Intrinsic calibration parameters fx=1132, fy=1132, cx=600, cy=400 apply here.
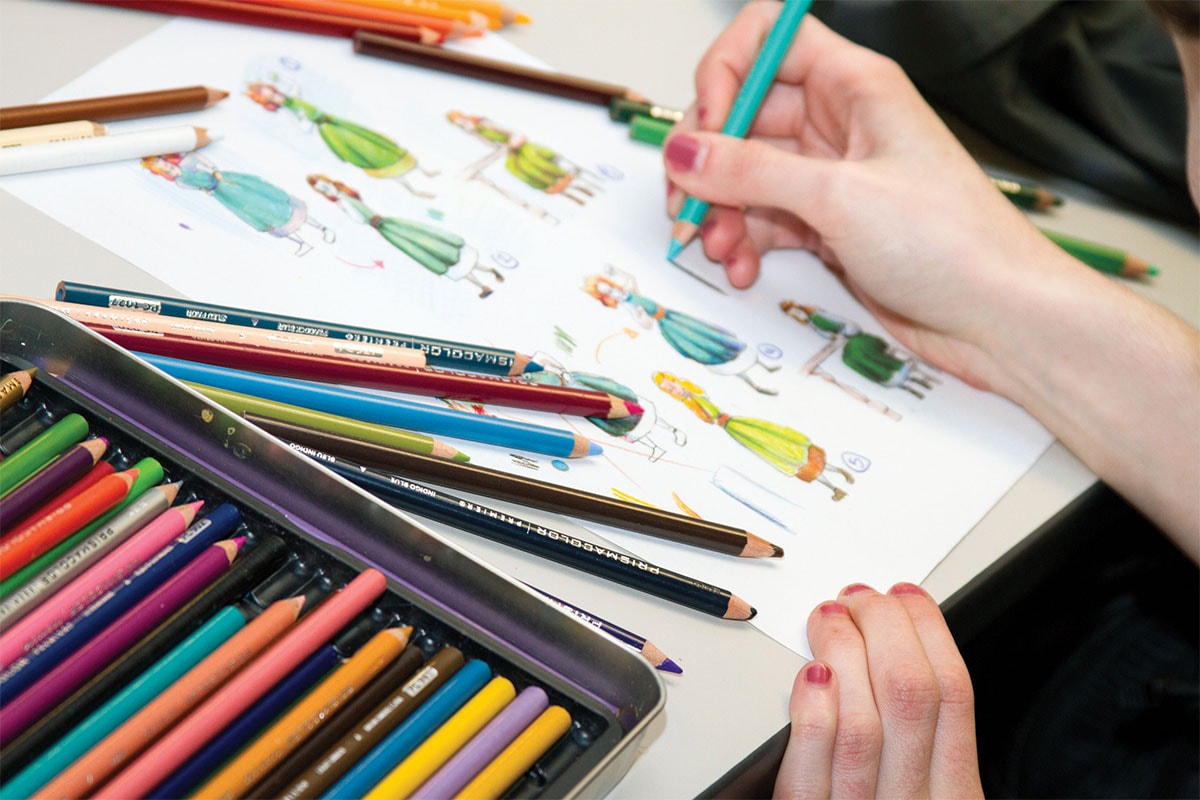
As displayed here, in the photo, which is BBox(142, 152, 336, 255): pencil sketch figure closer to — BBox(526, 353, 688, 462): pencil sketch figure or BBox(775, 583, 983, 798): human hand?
BBox(526, 353, 688, 462): pencil sketch figure

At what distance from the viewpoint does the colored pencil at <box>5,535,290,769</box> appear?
1.19 feet

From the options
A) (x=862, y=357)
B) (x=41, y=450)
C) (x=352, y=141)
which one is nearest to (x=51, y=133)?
(x=352, y=141)

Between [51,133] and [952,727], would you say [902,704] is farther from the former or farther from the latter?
[51,133]

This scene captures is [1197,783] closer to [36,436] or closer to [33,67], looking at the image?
[36,436]

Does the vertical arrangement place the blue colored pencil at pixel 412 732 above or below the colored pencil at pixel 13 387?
below

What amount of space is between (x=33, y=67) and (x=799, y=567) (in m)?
0.53

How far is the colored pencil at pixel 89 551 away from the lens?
39 cm

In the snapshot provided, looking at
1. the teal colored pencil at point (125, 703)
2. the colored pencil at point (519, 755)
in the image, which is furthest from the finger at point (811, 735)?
the teal colored pencil at point (125, 703)

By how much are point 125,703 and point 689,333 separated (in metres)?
0.38

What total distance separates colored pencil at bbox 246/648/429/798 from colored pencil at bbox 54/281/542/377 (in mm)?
191

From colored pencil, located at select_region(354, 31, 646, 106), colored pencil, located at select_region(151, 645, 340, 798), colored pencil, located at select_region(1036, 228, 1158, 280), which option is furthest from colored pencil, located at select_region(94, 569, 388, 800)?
colored pencil, located at select_region(1036, 228, 1158, 280)

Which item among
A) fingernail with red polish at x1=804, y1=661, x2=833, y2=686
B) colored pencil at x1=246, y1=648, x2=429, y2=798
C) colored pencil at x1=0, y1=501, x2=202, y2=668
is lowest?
fingernail with red polish at x1=804, y1=661, x2=833, y2=686

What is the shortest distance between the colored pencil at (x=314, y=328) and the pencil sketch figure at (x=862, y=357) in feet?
0.64

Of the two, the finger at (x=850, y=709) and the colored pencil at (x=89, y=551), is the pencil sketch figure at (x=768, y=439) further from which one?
the colored pencil at (x=89, y=551)
